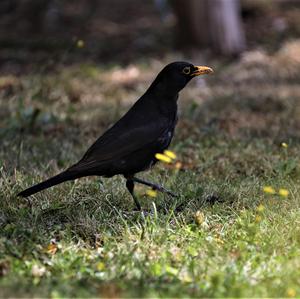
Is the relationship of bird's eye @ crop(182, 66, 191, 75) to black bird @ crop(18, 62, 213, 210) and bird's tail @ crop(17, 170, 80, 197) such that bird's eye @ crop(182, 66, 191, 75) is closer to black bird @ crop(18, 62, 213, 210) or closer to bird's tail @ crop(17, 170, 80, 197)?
black bird @ crop(18, 62, 213, 210)

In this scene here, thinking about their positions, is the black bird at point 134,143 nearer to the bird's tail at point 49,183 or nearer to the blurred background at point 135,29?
the bird's tail at point 49,183

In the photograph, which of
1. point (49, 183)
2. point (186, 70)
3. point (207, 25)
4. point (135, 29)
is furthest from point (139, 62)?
point (49, 183)

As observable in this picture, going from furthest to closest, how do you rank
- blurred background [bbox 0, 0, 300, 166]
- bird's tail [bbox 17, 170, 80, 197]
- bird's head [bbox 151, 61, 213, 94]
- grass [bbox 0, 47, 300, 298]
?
blurred background [bbox 0, 0, 300, 166]
bird's head [bbox 151, 61, 213, 94]
bird's tail [bbox 17, 170, 80, 197]
grass [bbox 0, 47, 300, 298]

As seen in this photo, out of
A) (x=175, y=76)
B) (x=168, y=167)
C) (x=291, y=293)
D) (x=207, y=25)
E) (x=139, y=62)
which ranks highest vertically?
(x=175, y=76)

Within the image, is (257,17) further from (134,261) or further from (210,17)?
(134,261)

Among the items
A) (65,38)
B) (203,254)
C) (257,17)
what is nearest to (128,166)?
(203,254)

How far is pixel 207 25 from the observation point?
1216cm

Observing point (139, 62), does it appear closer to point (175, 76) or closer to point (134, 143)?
point (175, 76)

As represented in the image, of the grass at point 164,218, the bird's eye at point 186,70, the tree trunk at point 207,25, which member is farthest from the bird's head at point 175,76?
the tree trunk at point 207,25

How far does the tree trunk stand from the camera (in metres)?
12.1

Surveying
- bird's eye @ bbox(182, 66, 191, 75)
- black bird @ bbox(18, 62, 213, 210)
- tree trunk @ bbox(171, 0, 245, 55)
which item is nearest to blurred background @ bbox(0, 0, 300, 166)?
tree trunk @ bbox(171, 0, 245, 55)

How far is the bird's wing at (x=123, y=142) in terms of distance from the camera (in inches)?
197

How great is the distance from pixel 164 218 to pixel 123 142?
73 centimetres

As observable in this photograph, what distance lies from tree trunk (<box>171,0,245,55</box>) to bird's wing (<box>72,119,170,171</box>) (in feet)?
23.5
